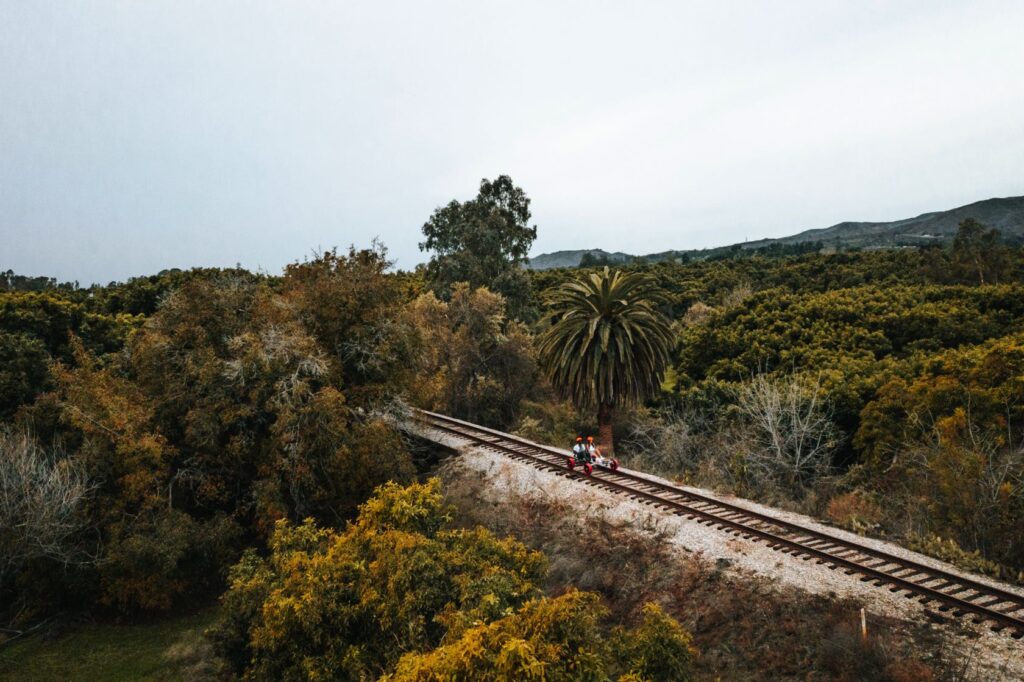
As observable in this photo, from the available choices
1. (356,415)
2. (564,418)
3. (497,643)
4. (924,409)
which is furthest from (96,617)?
(924,409)

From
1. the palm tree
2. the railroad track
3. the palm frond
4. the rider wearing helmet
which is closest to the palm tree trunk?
the palm tree

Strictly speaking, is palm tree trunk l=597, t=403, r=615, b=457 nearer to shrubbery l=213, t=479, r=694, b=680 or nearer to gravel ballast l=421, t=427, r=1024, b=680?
gravel ballast l=421, t=427, r=1024, b=680

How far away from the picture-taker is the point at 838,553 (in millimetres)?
11164

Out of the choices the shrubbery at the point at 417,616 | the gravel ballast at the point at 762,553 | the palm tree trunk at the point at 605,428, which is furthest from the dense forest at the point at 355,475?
the gravel ballast at the point at 762,553

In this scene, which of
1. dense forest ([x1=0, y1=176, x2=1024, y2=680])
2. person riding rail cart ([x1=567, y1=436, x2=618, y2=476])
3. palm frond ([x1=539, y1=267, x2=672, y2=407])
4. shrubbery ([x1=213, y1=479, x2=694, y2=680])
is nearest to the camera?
shrubbery ([x1=213, y1=479, x2=694, y2=680])

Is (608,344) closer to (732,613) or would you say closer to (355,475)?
(355,475)

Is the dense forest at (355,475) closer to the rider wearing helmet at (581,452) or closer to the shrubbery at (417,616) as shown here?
the shrubbery at (417,616)

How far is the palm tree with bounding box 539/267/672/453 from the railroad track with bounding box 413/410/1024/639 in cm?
555

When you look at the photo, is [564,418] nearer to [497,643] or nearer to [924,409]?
[924,409]

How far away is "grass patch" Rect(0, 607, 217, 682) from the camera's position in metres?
12.6

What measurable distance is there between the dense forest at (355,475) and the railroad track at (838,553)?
117 cm

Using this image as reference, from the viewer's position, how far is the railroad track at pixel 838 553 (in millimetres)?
8953

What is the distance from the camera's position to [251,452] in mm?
17047

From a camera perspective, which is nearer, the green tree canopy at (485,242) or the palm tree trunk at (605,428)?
the palm tree trunk at (605,428)
